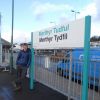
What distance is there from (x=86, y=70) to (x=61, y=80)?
2.11m

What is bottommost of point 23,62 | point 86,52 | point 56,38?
point 23,62

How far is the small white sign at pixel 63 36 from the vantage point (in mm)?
7531

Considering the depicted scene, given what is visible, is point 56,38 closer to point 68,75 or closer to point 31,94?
point 68,75

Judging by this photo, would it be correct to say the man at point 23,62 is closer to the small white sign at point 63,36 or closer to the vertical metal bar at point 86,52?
the small white sign at point 63,36

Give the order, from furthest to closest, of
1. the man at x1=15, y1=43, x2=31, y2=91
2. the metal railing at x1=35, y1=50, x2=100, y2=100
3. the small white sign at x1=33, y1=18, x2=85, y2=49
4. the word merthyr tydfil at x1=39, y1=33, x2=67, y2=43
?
the man at x1=15, y1=43, x2=31, y2=91 < the word merthyr tydfil at x1=39, y1=33, x2=67, y2=43 < the small white sign at x1=33, y1=18, x2=85, y2=49 < the metal railing at x1=35, y1=50, x2=100, y2=100

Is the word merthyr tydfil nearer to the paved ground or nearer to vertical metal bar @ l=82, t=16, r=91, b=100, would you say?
vertical metal bar @ l=82, t=16, r=91, b=100

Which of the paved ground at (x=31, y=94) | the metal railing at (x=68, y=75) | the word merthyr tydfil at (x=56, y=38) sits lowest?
the paved ground at (x=31, y=94)

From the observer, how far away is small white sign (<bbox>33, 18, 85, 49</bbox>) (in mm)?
7531

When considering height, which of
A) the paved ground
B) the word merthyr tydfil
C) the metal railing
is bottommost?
the paved ground

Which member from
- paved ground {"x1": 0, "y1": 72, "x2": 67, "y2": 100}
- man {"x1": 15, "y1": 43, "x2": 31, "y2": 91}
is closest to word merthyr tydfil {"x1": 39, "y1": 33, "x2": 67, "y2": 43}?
man {"x1": 15, "y1": 43, "x2": 31, "y2": 91}

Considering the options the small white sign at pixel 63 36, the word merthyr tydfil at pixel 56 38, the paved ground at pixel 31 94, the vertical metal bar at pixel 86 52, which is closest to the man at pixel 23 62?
the paved ground at pixel 31 94

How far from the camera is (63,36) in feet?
28.1

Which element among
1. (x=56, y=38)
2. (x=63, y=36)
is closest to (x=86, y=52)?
(x=63, y=36)

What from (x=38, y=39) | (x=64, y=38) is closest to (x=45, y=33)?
(x=38, y=39)
